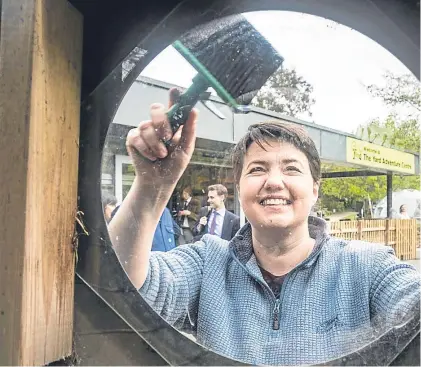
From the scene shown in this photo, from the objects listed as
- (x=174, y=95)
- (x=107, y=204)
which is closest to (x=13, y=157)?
(x=107, y=204)

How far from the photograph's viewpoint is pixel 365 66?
1.02 m

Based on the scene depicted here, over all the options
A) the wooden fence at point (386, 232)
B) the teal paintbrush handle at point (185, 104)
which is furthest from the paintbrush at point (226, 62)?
the wooden fence at point (386, 232)

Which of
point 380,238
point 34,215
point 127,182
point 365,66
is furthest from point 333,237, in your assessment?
point 34,215

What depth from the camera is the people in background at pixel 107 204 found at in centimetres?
111

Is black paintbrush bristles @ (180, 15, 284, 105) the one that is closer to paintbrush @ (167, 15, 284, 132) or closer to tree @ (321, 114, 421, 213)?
paintbrush @ (167, 15, 284, 132)

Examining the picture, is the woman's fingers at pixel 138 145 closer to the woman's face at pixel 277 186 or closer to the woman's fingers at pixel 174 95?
the woman's fingers at pixel 174 95

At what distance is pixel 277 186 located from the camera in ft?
3.48

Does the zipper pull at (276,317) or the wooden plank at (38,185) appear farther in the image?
the zipper pull at (276,317)

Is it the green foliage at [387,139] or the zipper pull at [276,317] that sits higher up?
the green foliage at [387,139]

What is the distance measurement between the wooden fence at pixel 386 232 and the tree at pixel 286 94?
26cm

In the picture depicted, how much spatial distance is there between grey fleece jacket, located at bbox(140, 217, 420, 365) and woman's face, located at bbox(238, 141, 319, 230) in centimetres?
6

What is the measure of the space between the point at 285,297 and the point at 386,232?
25 cm

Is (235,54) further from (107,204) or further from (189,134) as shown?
(107,204)

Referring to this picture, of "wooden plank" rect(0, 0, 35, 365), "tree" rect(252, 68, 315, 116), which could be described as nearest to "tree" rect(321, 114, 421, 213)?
"tree" rect(252, 68, 315, 116)
